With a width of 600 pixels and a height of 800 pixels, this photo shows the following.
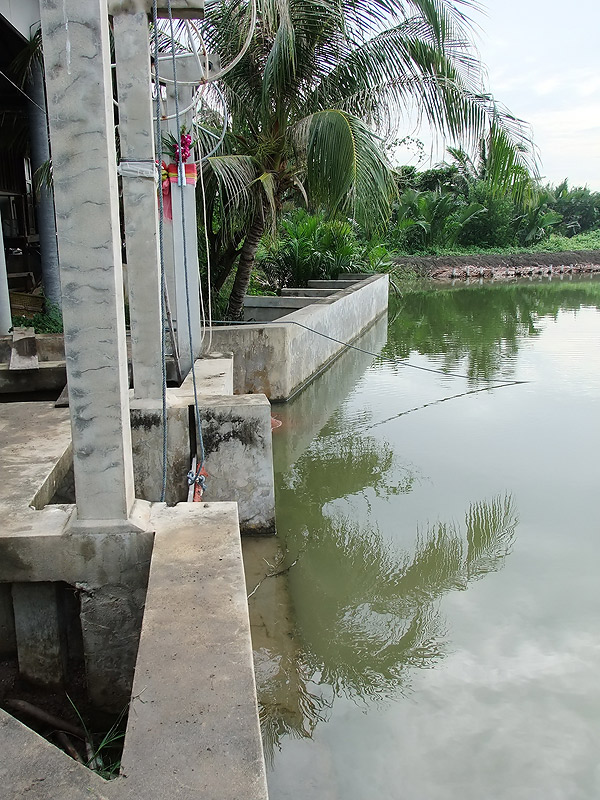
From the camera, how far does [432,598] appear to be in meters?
4.47

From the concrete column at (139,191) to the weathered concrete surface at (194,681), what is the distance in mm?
Result: 1837

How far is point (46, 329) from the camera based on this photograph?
894 centimetres

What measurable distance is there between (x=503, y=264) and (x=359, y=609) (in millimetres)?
27537

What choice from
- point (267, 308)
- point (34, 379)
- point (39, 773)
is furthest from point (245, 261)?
point (39, 773)

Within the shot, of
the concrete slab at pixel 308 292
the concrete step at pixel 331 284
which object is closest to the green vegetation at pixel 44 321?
the concrete slab at pixel 308 292

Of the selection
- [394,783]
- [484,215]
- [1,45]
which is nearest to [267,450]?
[394,783]

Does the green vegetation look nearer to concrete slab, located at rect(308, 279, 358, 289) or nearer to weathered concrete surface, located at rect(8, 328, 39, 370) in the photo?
weathered concrete surface, located at rect(8, 328, 39, 370)

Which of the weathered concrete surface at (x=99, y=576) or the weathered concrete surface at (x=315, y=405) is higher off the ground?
the weathered concrete surface at (x=99, y=576)

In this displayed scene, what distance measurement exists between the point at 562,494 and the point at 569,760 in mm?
3051

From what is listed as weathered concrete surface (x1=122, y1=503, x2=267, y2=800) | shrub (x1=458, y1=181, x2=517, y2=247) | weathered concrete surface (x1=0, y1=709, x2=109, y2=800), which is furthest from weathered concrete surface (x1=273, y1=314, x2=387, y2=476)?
shrub (x1=458, y1=181, x2=517, y2=247)

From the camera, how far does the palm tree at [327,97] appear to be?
8.40 metres

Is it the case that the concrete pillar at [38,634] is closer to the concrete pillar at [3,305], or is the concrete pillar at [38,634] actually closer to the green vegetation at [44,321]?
the concrete pillar at [3,305]

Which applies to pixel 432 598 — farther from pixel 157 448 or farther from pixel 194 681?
pixel 194 681

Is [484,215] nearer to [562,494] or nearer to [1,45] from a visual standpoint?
[1,45]
